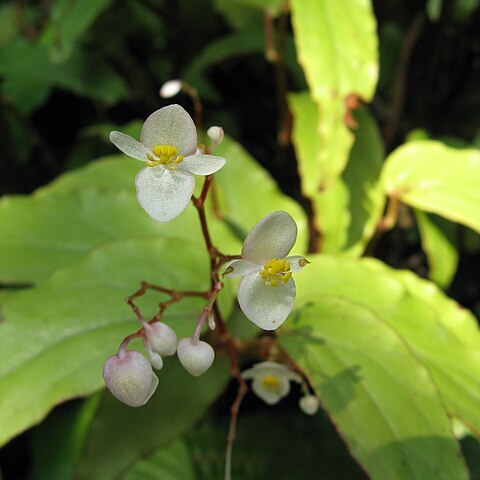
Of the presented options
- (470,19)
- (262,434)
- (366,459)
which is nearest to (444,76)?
(470,19)

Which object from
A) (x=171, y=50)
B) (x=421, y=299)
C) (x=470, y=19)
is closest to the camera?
(x=421, y=299)

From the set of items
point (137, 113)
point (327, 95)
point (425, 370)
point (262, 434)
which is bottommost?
point (262, 434)

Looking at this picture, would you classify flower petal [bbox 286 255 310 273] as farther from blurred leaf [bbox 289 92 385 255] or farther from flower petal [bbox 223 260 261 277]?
blurred leaf [bbox 289 92 385 255]

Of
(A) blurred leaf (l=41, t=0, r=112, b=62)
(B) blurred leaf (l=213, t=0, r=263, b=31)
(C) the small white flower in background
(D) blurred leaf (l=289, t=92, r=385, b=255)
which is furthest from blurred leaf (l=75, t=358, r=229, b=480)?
(B) blurred leaf (l=213, t=0, r=263, b=31)

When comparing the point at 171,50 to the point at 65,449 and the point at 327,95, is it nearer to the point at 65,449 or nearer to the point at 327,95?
the point at 327,95

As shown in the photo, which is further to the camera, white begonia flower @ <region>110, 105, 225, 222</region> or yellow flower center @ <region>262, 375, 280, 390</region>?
yellow flower center @ <region>262, 375, 280, 390</region>

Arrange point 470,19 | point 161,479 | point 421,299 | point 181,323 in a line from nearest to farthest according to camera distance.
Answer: point 181,323 → point 421,299 → point 161,479 → point 470,19

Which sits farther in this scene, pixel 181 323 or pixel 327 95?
pixel 327 95

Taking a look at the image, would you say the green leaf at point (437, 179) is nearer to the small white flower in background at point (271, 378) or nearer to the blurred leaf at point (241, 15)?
the small white flower in background at point (271, 378)
